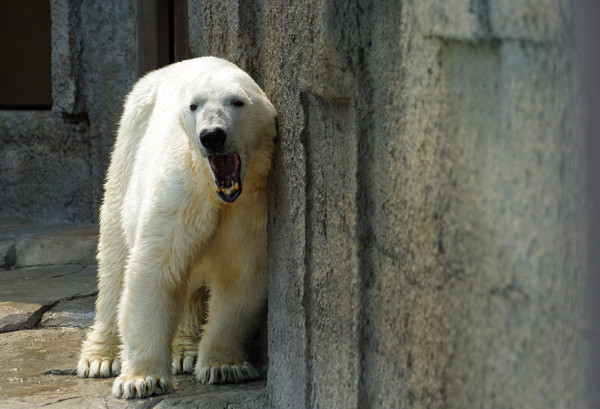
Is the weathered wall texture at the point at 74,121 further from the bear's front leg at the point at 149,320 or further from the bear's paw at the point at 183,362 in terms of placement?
the bear's front leg at the point at 149,320

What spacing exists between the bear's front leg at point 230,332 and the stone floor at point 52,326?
6cm

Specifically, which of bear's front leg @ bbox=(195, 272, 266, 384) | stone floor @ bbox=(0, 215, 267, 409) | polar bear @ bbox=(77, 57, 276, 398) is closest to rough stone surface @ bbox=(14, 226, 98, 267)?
stone floor @ bbox=(0, 215, 267, 409)

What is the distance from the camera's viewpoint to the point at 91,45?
23.5 feet

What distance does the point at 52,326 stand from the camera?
4738mm

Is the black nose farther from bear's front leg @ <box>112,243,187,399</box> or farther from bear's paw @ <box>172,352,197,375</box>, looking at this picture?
bear's paw @ <box>172,352,197,375</box>

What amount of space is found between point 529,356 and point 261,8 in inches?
90.0

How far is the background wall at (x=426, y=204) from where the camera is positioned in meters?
1.34

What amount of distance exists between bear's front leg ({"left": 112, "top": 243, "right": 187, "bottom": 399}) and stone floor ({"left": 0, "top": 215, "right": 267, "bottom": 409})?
7 centimetres

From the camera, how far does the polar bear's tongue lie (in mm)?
3039

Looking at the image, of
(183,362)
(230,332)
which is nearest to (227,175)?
(230,332)

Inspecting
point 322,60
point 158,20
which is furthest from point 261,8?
point 158,20

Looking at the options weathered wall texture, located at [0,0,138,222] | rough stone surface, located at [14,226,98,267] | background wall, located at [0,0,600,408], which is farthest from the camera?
weathered wall texture, located at [0,0,138,222]

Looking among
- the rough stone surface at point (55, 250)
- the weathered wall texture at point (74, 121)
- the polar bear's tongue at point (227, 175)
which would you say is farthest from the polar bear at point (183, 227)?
the weathered wall texture at point (74, 121)

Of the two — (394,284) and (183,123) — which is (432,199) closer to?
(394,284)
